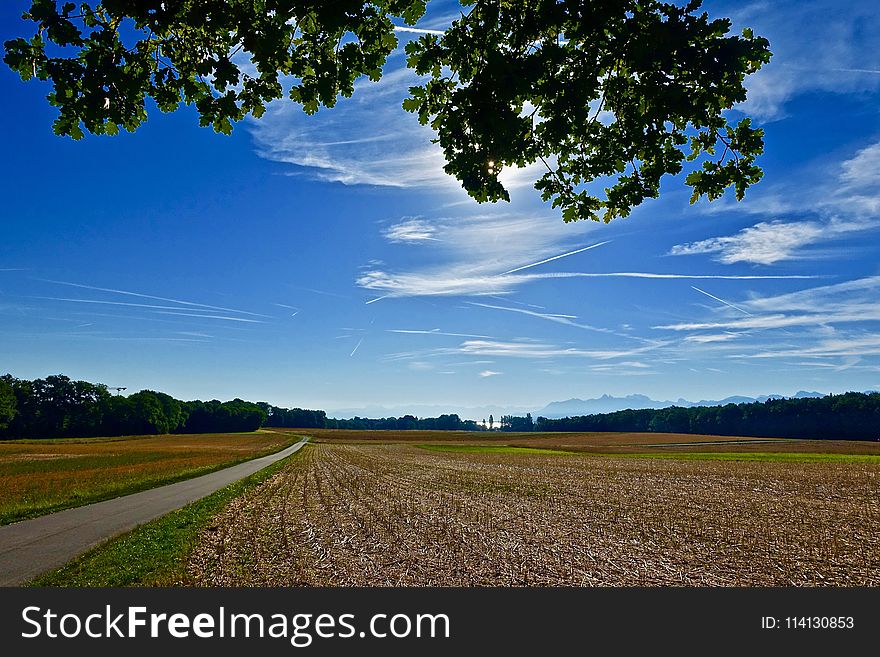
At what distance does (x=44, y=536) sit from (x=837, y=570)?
2260 centimetres

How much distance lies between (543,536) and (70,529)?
1574cm

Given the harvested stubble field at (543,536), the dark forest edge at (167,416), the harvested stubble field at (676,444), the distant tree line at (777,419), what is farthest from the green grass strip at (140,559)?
the distant tree line at (777,419)

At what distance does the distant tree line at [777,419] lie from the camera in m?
132

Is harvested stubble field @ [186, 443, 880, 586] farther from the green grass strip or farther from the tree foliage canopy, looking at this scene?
the tree foliage canopy

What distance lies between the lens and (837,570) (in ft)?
40.5

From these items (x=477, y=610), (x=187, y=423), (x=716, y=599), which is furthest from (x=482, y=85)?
(x=187, y=423)

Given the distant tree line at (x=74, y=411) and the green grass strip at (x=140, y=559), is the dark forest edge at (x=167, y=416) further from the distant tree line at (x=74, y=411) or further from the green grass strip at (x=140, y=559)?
the green grass strip at (x=140, y=559)

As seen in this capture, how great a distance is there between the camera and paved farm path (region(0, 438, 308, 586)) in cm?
1223

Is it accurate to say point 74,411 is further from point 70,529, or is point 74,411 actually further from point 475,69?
point 475,69

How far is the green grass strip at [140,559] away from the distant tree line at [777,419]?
153 meters

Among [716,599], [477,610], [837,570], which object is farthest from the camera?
A: [837,570]

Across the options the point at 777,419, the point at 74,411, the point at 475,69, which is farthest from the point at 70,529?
the point at 777,419

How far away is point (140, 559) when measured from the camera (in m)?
12.4

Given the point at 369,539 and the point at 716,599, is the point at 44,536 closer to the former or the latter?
the point at 369,539
